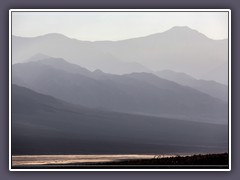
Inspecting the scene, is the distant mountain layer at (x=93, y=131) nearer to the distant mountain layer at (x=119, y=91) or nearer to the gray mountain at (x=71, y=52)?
the distant mountain layer at (x=119, y=91)

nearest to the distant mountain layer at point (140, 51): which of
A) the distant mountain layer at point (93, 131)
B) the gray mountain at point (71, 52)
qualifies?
the gray mountain at point (71, 52)

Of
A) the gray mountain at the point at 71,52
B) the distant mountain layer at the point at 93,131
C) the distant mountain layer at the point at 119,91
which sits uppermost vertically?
the gray mountain at the point at 71,52

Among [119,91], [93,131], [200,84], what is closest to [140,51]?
[119,91]

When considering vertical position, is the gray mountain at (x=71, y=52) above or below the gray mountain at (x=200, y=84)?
above

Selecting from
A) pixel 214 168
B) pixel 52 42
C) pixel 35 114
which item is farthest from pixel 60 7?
pixel 214 168

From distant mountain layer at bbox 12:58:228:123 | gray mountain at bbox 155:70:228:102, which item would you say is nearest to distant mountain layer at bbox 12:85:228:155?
distant mountain layer at bbox 12:58:228:123

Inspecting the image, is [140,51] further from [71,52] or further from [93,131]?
[93,131]
